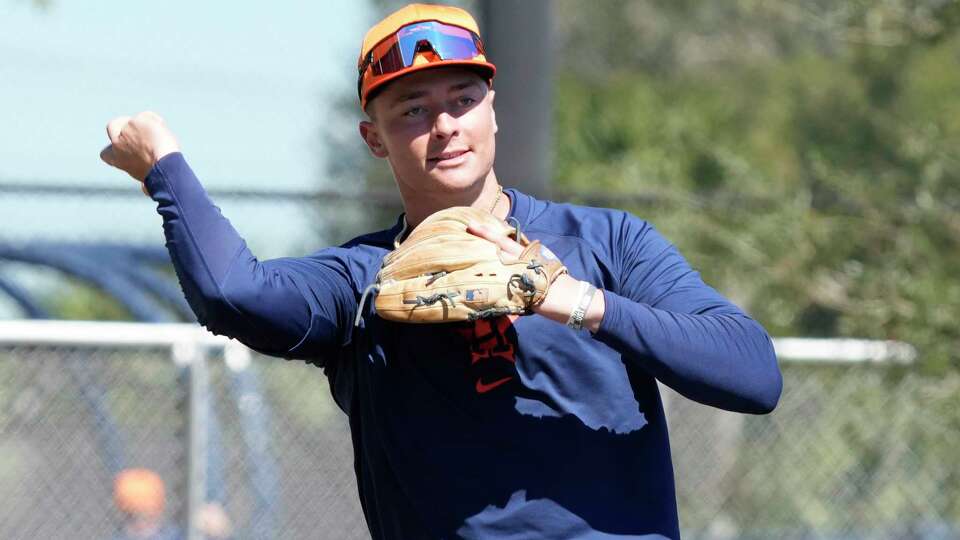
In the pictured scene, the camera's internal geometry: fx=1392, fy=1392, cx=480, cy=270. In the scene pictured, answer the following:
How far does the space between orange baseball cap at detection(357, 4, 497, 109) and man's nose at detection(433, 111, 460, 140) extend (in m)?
0.09

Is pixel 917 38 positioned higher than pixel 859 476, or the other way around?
pixel 917 38

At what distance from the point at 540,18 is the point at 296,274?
9.10 ft

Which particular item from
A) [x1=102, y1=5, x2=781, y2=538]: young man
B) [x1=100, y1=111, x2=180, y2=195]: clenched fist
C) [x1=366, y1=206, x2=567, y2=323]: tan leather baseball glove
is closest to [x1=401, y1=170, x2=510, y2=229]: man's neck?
[x1=102, y1=5, x2=781, y2=538]: young man

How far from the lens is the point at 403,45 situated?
7.77ft

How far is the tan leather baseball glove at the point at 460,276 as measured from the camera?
208 cm

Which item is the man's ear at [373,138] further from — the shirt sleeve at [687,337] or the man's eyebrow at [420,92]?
the shirt sleeve at [687,337]

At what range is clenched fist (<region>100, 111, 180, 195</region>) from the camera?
2164 mm

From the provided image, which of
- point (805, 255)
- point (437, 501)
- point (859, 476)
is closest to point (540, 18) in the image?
point (805, 255)

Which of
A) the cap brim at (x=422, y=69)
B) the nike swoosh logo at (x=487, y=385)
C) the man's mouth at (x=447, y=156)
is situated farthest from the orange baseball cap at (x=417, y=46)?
the nike swoosh logo at (x=487, y=385)

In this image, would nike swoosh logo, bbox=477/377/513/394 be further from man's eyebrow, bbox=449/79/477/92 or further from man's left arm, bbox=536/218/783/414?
man's eyebrow, bbox=449/79/477/92

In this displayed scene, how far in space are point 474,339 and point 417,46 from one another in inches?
20.0

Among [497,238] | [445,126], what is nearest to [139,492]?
[445,126]

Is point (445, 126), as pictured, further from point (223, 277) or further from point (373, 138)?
point (223, 277)

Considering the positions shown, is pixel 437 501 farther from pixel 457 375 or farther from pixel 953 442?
pixel 953 442
